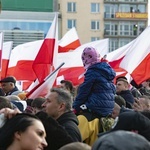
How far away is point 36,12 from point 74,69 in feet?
184

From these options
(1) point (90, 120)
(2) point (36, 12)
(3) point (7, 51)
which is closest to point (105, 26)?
(2) point (36, 12)

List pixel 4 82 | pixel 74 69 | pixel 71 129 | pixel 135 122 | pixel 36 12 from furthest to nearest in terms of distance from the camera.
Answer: pixel 36 12 < pixel 74 69 < pixel 4 82 < pixel 71 129 < pixel 135 122

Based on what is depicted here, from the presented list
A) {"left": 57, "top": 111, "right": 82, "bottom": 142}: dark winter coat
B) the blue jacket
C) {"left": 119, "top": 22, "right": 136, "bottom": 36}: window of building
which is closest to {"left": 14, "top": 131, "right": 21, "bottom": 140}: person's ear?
{"left": 57, "top": 111, "right": 82, "bottom": 142}: dark winter coat

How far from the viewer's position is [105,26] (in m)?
74.7

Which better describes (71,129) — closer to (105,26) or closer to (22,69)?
(22,69)

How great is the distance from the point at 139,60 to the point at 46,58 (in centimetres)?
159

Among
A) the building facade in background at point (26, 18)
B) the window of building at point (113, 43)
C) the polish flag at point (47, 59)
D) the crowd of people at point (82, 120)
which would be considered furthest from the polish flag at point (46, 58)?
the window of building at point (113, 43)

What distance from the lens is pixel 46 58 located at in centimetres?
1092

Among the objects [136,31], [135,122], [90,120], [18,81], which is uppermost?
[135,122]

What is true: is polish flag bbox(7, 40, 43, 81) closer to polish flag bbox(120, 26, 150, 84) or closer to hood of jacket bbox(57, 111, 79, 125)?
polish flag bbox(120, 26, 150, 84)

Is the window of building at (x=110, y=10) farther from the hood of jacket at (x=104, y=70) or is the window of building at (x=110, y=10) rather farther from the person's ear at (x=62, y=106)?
the person's ear at (x=62, y=106)

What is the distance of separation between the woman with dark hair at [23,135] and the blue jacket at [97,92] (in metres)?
2.08

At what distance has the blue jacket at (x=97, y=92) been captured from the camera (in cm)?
632

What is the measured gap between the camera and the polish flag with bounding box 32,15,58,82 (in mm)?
10562
